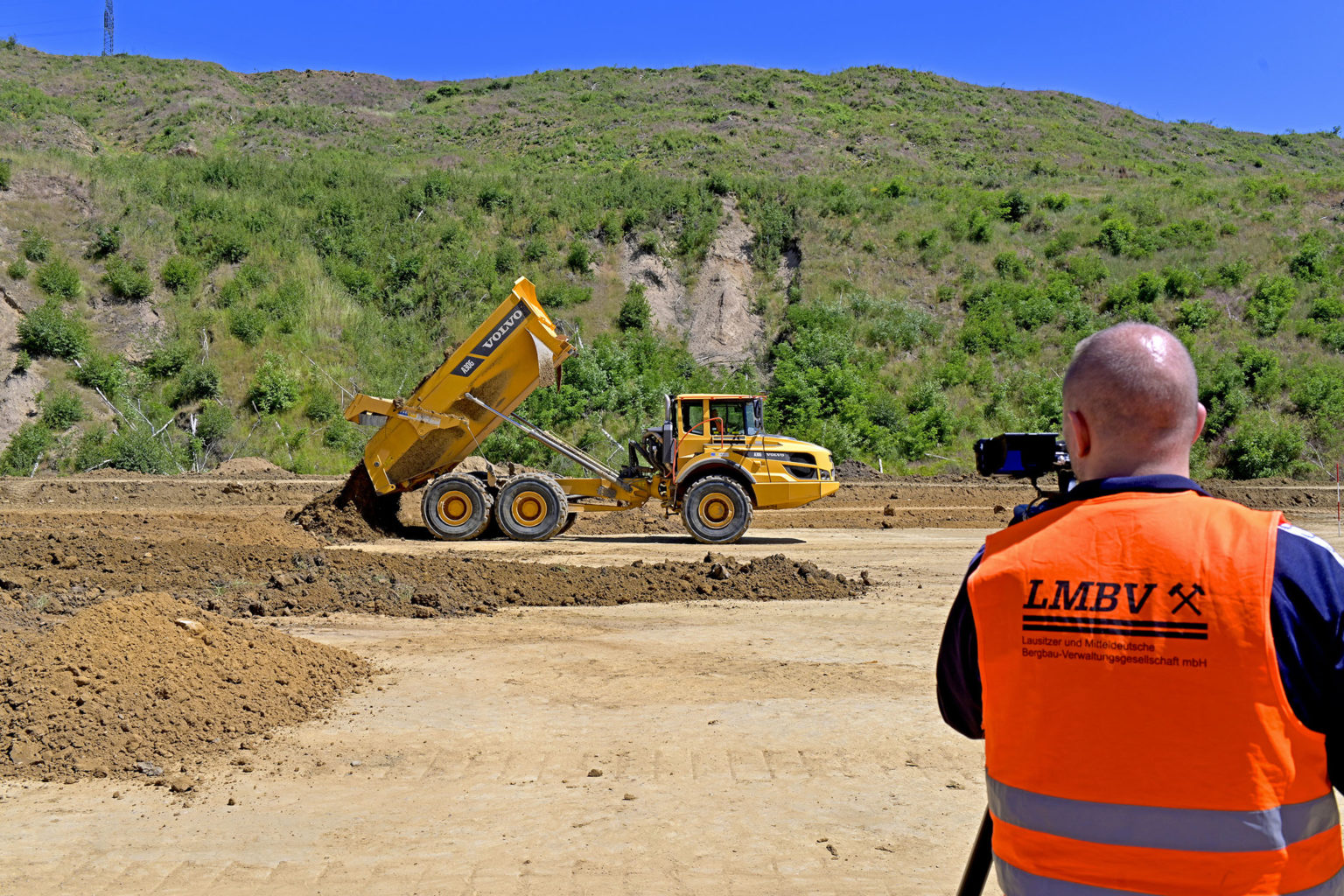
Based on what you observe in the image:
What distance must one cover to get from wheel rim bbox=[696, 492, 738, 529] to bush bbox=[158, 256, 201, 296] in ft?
67.6

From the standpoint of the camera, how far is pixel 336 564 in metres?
11.6

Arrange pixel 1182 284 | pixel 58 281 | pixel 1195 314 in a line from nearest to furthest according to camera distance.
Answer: pixel 58 281, pixel 1195 314, pixel 1182 284

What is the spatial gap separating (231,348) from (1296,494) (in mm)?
26075

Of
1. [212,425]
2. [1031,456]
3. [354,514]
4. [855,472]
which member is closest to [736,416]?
[354,514]

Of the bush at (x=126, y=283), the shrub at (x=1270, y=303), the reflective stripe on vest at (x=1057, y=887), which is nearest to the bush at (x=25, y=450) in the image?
the bush at (x=126, y=283)

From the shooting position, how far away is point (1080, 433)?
6.81ft

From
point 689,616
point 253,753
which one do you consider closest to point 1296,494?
point 689,616

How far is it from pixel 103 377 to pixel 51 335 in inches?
71.3

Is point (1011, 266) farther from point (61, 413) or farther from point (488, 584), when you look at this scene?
point (61, 413)

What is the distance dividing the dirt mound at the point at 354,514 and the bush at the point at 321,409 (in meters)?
10.4

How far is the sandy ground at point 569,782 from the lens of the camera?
453cm

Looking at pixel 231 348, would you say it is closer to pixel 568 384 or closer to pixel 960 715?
pixel 568 384

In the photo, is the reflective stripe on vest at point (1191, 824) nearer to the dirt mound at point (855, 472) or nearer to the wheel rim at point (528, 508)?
the wheel rim at point (528, 508)

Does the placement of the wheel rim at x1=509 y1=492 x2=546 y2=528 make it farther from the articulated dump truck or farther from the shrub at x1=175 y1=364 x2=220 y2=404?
the shrub at x1=175 y1=364 x2=220 y2=404
